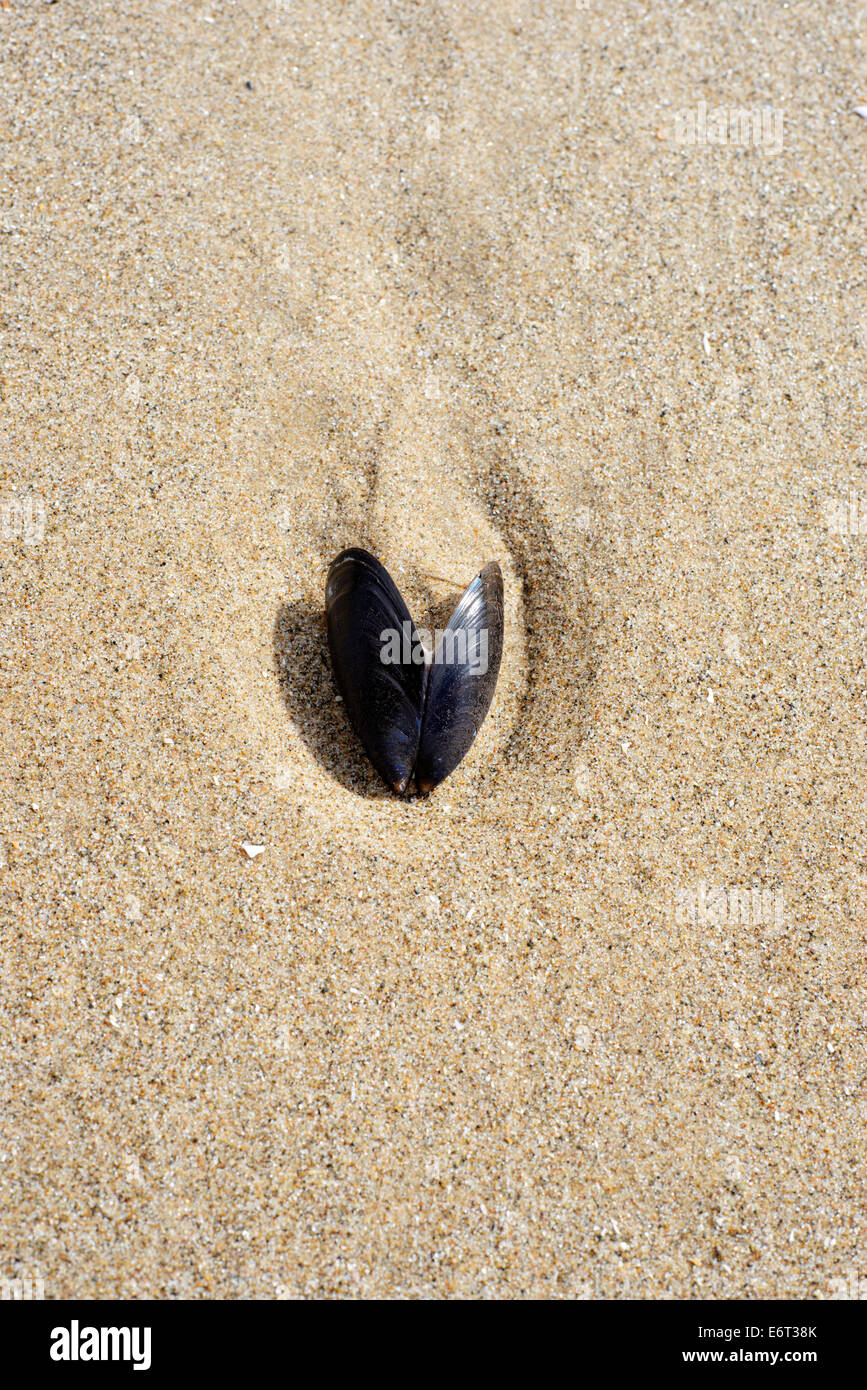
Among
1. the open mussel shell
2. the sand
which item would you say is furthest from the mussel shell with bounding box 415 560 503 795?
the sand

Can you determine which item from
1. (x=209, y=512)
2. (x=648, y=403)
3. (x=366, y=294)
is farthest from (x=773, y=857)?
(x=366, y=294)

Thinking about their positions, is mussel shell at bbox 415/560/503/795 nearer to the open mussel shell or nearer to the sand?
the open mussel shell

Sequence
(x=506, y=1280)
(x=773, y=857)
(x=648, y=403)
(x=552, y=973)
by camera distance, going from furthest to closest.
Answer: (x=648, y=403)
(x=773, y=857)
(x=552, y=973)
(x=506, y=1280)

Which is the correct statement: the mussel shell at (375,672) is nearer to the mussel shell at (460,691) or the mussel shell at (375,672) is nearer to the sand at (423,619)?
the mussel shell at (460,691)

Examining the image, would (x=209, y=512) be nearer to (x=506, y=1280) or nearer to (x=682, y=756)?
(x=682, y=756)

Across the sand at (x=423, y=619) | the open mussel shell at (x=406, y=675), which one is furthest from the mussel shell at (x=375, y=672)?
the sand at (x=423, y=619)

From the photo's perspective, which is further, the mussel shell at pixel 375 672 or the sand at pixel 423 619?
the mussel shell at pixel 375 672
